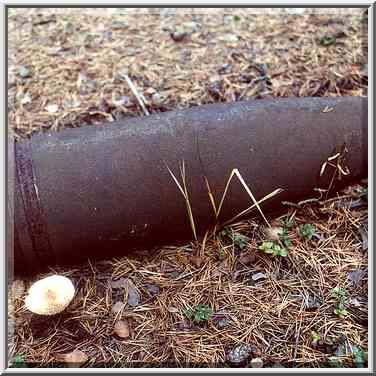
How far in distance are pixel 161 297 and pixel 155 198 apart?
1.49ft

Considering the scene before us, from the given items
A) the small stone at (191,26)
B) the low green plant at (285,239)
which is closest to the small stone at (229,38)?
the small stone at (191,26)

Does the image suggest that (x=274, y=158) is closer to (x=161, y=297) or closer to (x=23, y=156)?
(x=161, y=297)

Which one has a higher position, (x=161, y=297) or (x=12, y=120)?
(x=12, y=120)

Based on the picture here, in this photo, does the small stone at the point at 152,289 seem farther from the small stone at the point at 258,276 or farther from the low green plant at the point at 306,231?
the low green plant at the point at 306,231

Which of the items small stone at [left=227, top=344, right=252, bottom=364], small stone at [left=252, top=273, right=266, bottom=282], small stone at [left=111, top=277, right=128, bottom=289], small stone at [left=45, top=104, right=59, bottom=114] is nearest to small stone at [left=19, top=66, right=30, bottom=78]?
small stone at [left=45, top=104, right=59, bottom=114]

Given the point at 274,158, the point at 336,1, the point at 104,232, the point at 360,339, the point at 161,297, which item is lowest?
the point at 360,339

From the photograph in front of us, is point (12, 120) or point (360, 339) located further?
point (12, 120)

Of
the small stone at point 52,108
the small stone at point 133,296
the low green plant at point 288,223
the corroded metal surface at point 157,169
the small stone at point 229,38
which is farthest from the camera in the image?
the small stone at point 229,38

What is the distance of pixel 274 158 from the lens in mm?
2232

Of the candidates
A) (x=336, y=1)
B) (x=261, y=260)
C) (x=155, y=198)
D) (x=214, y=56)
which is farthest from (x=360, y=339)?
(x=214, y=56)

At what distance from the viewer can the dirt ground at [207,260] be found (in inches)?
79.9

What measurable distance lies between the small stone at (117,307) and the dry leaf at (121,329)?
0.19 feet

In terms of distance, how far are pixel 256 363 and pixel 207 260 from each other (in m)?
0.52

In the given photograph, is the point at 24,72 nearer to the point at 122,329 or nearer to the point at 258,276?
the point at 122,329
